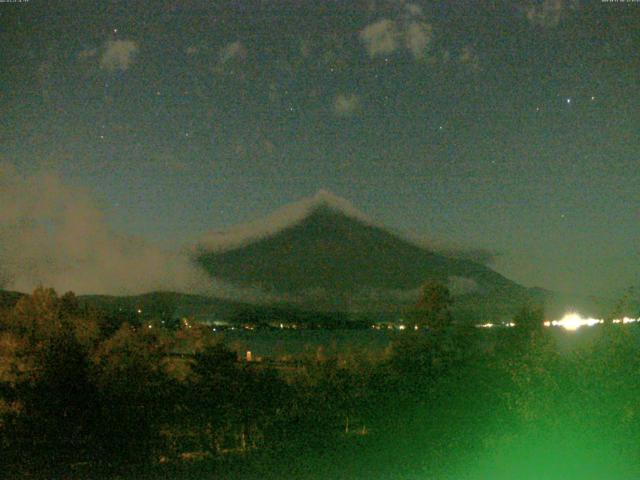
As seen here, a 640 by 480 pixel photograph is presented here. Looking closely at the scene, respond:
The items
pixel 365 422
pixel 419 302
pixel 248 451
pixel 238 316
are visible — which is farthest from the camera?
pixel 238 316

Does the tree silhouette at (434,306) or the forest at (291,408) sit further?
the tree silhouette at (434,306)

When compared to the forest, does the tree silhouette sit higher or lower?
higher

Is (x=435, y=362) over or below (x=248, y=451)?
over

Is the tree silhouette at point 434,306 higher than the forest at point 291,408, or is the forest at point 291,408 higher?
the tree silhouette at point 434,306

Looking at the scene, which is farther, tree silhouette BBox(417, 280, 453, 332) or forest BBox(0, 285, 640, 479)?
tree silhouette BBox(417, 280, 453, 332)

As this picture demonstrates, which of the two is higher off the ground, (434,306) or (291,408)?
(434,306)

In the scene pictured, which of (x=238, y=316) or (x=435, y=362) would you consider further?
(x=238, y=316)

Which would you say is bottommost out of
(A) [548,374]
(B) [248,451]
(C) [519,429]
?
(B) [248,451]

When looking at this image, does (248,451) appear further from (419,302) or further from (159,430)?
(419,302)

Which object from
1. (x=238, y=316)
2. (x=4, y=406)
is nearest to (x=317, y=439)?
(x=4, y=406)

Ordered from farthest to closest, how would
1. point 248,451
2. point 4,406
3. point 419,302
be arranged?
point 419,302 → point 248,451 → point 4,406

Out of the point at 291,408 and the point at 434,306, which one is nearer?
the point at 291,408
